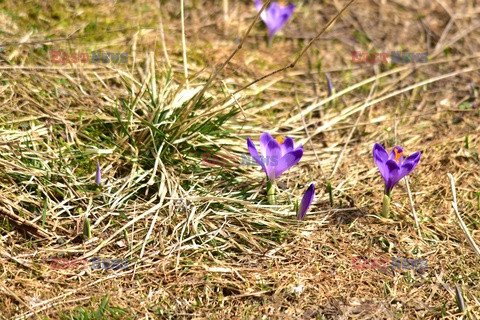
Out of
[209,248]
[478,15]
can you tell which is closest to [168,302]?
[209,248]

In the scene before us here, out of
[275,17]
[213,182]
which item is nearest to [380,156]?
[213,182]

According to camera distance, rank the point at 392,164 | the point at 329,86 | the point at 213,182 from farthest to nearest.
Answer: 1. the point at 329,86
2. the point at 213,182
3. the point at 392,164

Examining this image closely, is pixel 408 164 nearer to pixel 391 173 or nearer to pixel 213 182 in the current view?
pixel 391 173

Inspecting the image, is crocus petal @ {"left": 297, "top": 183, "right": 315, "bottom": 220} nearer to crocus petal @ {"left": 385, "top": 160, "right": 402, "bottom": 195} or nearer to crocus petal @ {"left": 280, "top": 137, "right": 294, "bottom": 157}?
crocus petal @ {"left": 280, "top": 137, "right": 294, "bottom": 157}

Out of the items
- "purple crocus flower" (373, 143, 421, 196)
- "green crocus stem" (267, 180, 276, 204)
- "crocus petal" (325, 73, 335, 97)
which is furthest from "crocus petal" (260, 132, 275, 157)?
"crocus petal" (325, 73, 335, 97)

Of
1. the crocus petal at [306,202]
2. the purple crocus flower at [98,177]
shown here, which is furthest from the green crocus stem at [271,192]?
the purple crocus flower at [98,177]

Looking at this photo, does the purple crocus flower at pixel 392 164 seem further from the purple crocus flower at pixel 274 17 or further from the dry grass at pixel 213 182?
the purple crocus flower at pixel 274 17

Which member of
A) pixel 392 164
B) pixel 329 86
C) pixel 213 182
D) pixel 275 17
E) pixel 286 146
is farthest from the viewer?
pixel 275 17

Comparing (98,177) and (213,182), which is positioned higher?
(98,177)
